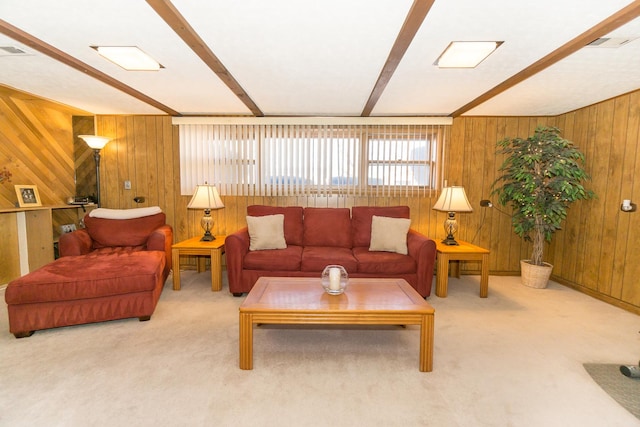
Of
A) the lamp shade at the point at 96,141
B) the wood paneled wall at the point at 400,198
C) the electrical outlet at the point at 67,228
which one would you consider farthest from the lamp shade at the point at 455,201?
the electrical outlet at the point at 67,228

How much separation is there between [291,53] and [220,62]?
0.61 m

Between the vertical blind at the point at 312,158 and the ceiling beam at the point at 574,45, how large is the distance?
120 cm

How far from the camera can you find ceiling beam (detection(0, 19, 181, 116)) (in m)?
2.04

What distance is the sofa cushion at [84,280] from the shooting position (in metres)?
2.45

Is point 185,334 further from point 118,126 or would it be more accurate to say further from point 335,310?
point 118,126

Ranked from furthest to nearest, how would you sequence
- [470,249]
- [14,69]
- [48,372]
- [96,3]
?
[470,249]
[14,69]
[48,372]
[96,3]

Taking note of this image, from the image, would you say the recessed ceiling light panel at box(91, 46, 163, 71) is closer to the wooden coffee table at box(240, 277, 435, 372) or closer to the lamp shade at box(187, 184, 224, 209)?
the lamp shade at box(187, 184, 224, 209)

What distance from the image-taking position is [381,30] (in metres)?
2.02

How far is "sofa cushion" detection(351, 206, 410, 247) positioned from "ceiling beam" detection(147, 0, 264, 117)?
1.96 metres

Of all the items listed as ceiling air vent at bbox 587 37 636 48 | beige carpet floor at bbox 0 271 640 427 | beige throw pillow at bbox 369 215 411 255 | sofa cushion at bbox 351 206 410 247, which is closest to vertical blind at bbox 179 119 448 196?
sofa cushion at bbox 351 206 410 247

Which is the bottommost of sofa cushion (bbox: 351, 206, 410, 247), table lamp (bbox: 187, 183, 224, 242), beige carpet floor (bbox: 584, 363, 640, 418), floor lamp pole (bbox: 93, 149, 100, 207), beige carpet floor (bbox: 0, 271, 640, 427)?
→ beige carpet floor (bbox: 0, 271, 640, 427)

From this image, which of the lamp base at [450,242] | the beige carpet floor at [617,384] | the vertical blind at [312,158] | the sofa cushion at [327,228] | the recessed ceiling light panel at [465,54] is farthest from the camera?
the vertical blind at [312,158]

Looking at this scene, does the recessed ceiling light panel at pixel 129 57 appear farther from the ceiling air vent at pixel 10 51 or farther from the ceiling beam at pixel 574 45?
the ceiling beam at pixel 574 45

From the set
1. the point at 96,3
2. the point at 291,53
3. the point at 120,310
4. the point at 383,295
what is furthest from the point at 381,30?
the point at 120,310
